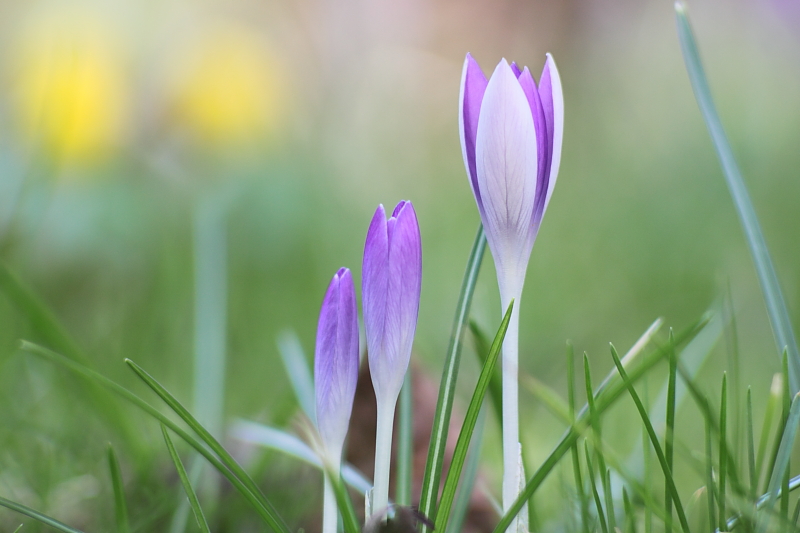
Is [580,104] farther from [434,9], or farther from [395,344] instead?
[395,344]

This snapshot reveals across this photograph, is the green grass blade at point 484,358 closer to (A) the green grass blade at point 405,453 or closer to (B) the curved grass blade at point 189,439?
(A) the green grass blade at point 405,453

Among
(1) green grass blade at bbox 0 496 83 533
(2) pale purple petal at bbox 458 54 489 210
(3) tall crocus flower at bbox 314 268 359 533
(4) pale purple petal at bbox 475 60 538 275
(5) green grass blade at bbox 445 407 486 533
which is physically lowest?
(1) green grass blade at bbox 0 496 83 533

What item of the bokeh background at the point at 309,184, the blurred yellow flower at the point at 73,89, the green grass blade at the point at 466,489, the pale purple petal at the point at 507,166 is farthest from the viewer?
the blurred yellow flower at the point at 73,89

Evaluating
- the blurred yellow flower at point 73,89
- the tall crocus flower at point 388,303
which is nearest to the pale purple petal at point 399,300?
the tall crocus flower at point 388,303

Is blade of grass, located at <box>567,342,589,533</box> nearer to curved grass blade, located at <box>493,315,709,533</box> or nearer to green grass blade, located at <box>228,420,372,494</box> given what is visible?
curved grass blade, located at <box>493,315,709,533</box>

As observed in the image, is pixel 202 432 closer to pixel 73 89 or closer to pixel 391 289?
pixel 391 289

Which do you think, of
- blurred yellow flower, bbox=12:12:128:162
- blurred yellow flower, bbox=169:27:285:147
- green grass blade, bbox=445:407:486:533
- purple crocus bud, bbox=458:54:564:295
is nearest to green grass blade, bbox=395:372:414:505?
green grass blade, bbox=445:407:486:533

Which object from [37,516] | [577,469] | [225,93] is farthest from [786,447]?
[225,93]

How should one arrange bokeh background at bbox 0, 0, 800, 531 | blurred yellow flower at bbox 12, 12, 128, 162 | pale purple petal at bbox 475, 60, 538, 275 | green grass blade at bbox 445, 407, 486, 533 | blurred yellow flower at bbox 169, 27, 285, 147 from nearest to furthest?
pale purple petal at bbox 475, 60, 538, 275 < green grass blade at bbox 445, 407, 486, 533 < bokeh background at bbox 0, 0, 800, 531 < blurred yellow flower at bbox 12, 12, 128, 162 < blurred yellow flower at bbox 169, 27, 285, 147
